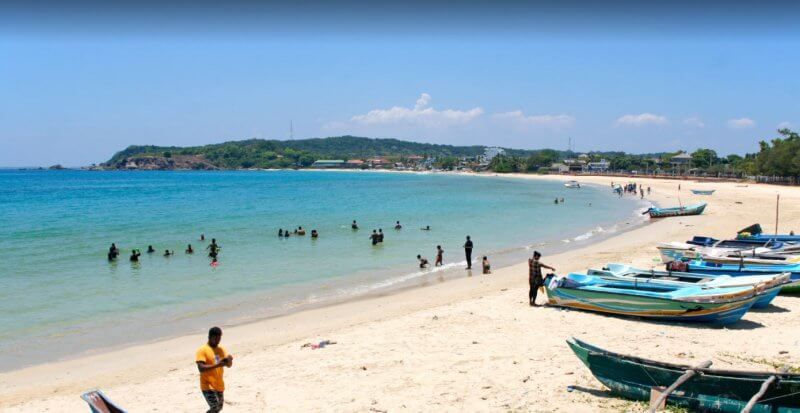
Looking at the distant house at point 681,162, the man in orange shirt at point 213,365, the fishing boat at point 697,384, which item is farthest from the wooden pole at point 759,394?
the distant house at point 681,162

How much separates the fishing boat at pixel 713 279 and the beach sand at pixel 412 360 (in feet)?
2.15

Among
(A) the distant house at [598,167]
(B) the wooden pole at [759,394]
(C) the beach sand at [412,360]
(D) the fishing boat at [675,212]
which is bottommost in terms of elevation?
(C) the beach sand at [412,360]

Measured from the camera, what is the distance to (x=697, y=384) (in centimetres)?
745

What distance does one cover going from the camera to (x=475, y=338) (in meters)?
12.1

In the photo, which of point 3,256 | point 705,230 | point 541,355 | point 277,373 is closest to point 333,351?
point 277,373

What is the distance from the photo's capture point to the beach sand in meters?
8.86

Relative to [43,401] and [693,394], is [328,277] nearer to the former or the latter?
[43,401]

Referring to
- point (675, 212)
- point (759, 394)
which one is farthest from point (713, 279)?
point (675, 212)

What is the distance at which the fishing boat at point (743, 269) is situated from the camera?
1511cm

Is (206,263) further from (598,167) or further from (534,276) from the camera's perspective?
(598,167)

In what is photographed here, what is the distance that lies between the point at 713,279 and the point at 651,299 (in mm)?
2405

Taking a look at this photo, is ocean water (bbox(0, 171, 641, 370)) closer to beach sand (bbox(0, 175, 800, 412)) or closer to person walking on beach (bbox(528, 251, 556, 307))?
beach sand (bbox(0, 175, 800, 412))

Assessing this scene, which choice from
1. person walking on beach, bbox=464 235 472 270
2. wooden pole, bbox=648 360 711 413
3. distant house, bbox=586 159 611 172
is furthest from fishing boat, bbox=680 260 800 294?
distant house, bbox=586 159 611 172

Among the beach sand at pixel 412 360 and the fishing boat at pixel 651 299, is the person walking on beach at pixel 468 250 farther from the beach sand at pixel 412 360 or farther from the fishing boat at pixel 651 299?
the fishing boat at pixel 651 299
